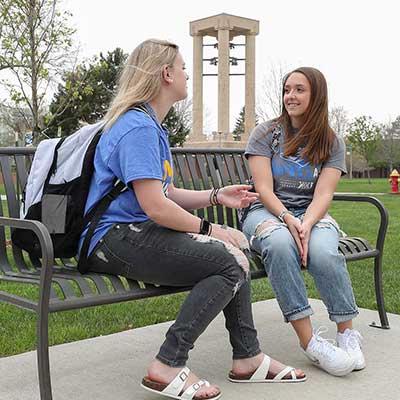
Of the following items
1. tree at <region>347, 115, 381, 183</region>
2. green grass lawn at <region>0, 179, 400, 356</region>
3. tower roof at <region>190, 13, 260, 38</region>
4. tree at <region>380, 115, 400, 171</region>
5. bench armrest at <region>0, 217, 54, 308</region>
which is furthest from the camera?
tree at <region>380, 115, 400, 171</region>

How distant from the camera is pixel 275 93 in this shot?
42.4 m

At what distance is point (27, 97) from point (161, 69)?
11.2 m

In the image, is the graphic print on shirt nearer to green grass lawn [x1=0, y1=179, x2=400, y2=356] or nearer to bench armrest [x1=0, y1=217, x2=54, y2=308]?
green grass lawn [x1=0, y1=179, x2=400, y2=356]

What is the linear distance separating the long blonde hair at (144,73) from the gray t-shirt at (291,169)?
956 mm

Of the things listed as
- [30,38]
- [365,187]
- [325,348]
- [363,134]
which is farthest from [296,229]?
[363,134]

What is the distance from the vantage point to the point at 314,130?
12.1ft

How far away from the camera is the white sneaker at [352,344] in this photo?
3.22 m

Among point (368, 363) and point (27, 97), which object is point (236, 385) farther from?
point (27, 97)

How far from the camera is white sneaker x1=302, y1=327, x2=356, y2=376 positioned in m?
3.10

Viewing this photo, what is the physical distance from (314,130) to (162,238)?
1.36m

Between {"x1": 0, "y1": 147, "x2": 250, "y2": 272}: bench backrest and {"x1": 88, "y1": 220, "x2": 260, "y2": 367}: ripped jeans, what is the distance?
79 cm

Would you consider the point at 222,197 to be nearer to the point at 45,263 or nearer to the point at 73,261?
the point at 73,261

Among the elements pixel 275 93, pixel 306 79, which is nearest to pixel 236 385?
pixel 306 79

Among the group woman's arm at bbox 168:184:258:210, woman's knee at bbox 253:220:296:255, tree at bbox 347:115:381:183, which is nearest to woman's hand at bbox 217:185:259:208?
woman's arm at bbox 168:184:258:210
